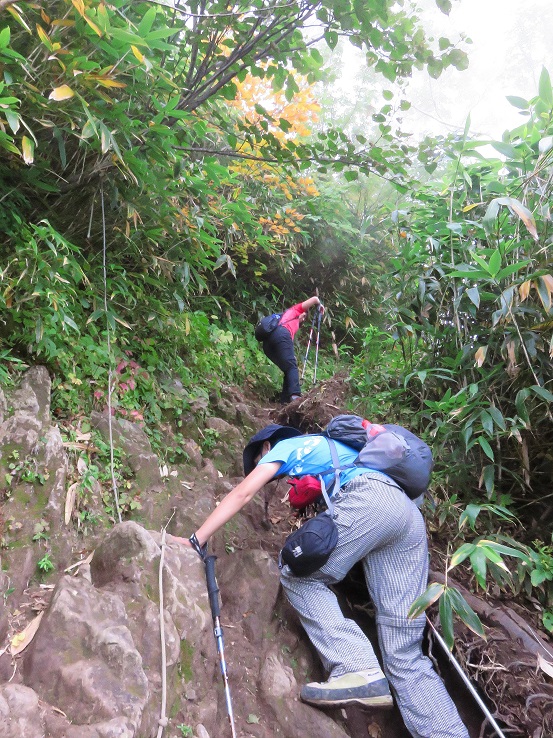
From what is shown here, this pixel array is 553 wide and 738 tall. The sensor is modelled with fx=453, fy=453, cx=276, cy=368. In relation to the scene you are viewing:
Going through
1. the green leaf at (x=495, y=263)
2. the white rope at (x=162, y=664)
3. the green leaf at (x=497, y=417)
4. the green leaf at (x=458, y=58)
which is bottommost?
the green leaf at (x=497, y=417)

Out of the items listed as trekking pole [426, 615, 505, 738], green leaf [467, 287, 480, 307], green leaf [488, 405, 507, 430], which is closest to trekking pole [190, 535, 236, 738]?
trekking pole [426, 615, 505, 738]

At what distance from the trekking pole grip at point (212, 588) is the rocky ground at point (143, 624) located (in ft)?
0.12

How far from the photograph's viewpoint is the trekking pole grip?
2.49m

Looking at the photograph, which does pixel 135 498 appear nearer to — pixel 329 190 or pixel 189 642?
pixel 189 642

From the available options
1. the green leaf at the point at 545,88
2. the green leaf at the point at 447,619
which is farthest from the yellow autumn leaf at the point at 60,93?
the green leaf at the point at 545,88

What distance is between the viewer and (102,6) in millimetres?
2186

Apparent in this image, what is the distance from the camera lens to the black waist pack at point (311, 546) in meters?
2.48

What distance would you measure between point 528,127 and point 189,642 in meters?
4.33

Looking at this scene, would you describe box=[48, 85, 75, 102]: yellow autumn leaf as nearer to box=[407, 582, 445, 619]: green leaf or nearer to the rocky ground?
the rocky ground

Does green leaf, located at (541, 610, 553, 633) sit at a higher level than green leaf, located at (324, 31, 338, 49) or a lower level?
lower

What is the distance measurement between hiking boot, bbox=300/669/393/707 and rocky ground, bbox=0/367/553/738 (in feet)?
0.38

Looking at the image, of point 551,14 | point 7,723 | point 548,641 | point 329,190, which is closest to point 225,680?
point 7,723

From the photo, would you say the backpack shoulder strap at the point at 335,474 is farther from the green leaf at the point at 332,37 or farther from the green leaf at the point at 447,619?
the green leaf at the point at 332,37

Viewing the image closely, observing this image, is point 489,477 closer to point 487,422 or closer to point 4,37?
point 487,422
